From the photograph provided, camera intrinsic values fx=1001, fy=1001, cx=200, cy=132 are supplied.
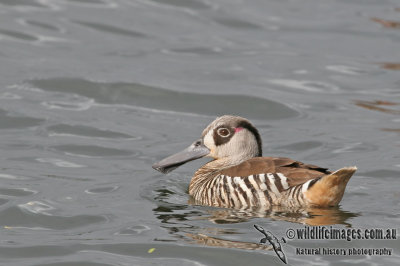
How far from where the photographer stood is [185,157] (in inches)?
493

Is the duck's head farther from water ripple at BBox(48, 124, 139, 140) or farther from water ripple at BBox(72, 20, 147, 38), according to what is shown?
water ripple at BBox(72, 20, 147, 38)

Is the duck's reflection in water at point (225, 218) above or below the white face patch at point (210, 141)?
below

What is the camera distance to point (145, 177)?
43.5 feet

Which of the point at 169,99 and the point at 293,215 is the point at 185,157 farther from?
the point at 169,99

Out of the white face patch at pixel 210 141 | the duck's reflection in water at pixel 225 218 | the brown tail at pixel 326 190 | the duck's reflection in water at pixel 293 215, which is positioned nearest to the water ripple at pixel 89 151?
the white face patch at pixel 210 141

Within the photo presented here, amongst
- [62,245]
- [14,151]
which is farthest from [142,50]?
[62,245]

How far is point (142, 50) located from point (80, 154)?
237 inches

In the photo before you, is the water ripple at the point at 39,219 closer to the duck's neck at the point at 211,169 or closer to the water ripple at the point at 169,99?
the duck's neck at the point at 211,169

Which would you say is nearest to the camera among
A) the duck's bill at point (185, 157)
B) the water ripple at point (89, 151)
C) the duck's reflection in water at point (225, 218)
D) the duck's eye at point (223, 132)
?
the duck's reflection in water at point (225, 218)

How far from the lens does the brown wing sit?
10862 millimetres

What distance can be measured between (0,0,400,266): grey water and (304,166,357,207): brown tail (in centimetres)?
16

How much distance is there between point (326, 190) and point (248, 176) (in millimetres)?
973

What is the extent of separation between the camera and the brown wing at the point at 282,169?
1086 centimetres

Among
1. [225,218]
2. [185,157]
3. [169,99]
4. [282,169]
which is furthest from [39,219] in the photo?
[169,99]
